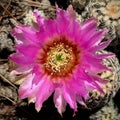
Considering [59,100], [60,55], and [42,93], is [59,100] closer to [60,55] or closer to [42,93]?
[42,93]

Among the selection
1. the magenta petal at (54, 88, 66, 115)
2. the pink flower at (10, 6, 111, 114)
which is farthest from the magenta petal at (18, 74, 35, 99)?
the magenta petal at (54, 88, 66, 115)

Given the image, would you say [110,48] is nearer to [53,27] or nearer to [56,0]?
[56,0]

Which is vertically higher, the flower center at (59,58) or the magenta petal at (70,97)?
the flower center at (59,58)

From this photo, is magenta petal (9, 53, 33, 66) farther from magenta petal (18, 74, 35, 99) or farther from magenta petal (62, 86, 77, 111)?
magenta petal (62, 86, 77, 111)

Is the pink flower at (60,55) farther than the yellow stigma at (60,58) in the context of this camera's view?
No

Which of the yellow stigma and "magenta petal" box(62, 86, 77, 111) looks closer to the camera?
"magenta petal" box(62, 86, 77, 111)

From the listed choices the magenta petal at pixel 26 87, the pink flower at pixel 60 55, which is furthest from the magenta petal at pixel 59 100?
the magenta petal at pixel 26 87

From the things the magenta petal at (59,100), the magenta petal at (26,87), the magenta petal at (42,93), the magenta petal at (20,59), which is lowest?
the magenta petal at (59,100)

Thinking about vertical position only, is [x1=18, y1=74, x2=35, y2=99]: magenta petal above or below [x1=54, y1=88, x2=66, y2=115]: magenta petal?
above

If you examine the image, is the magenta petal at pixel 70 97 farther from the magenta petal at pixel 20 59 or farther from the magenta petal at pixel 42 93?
the magenta petal at pixel 20 59
